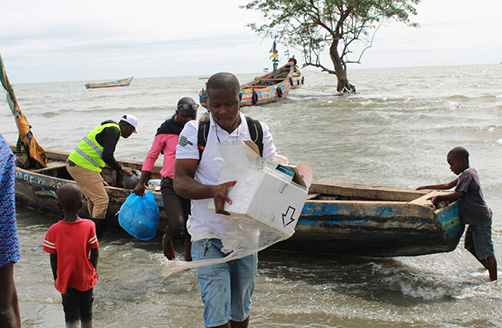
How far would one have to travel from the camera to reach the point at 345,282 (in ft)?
16.6

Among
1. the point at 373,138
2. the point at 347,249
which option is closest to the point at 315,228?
the point at 347,249

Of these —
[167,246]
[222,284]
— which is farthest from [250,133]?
[167,246]

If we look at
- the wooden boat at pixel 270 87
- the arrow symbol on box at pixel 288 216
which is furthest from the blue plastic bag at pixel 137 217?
the wooden boat at pixel 270 87

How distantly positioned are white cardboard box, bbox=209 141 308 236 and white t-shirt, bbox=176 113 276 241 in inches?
5.6

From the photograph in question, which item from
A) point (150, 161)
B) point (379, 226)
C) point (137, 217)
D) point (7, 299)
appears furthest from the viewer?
point (137, 217)

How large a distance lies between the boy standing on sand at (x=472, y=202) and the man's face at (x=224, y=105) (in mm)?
2913

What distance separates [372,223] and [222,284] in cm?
284

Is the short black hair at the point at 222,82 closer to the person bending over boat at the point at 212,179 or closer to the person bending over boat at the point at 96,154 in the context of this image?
the person bending over boat at the point at 212,179

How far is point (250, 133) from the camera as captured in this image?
102 inches

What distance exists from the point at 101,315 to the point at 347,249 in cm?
258

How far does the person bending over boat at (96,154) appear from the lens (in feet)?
18.6

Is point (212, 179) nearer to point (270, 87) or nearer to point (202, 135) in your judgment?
point (202, 135)

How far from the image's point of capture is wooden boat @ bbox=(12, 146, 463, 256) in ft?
15.6

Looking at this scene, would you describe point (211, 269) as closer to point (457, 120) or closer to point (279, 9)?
point (457, 120)
